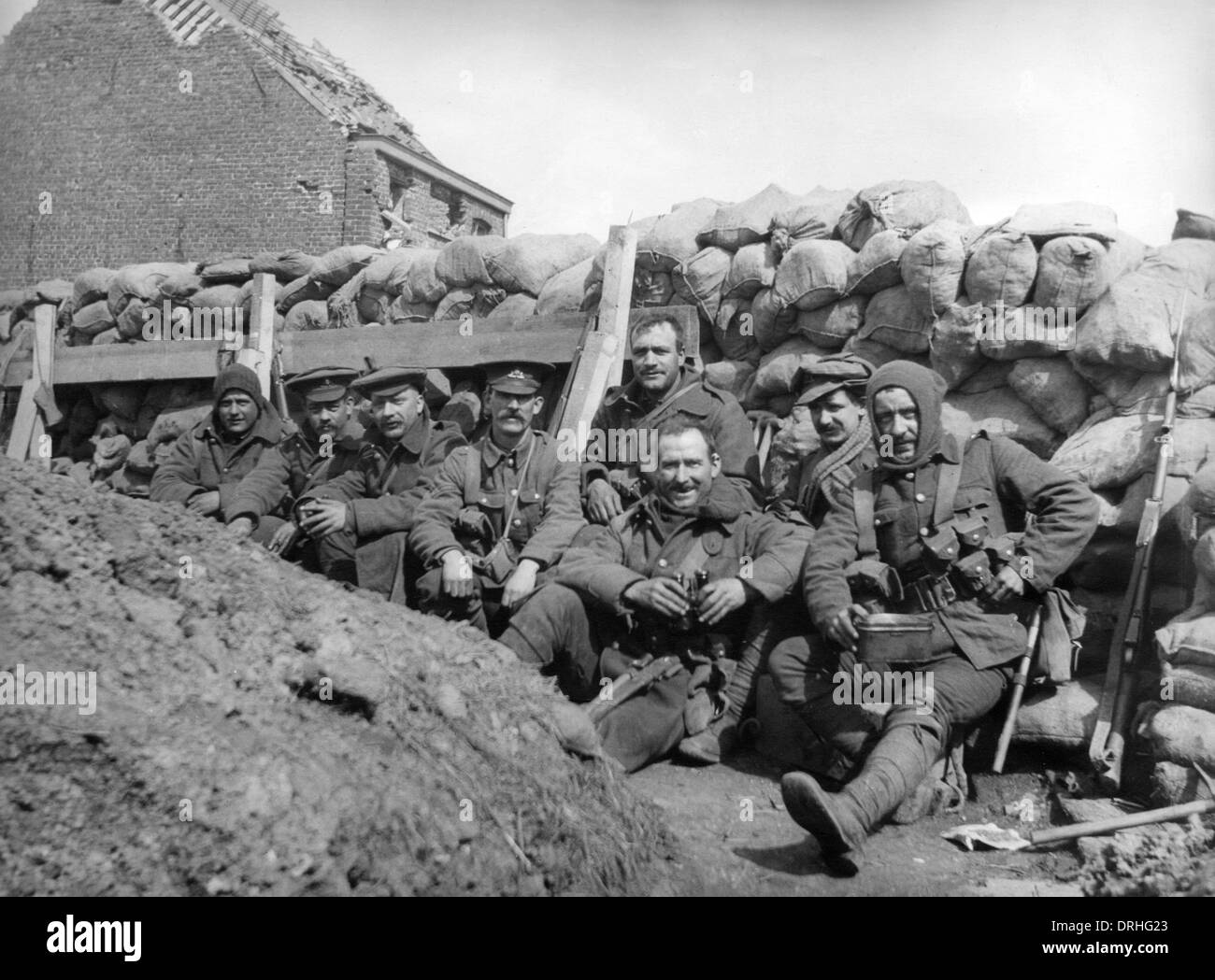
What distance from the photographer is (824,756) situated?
3984mm

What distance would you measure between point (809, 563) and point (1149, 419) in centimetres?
144

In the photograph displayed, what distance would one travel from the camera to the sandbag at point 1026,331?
4.38 meters

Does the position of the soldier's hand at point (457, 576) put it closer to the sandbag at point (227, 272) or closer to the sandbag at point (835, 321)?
the sandbag at point (835, 321)

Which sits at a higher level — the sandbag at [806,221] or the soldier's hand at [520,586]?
the sandbag at [806,221]

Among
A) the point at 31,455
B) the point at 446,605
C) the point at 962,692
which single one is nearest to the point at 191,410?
the point at 31,455

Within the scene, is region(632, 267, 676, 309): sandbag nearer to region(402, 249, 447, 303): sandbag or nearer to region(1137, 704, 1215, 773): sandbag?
region(402, 249, 447, 303): sandbag

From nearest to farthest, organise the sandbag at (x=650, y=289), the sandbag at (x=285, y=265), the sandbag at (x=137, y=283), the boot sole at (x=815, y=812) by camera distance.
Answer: the boot sole at (x=815, y=812) < the sandbag at (x=650, y=289) < the sandbag at (x=285, y=265) < the sandbag at (x=137, y=283)

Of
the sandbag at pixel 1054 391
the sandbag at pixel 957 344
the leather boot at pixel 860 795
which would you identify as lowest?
the leather boot at pixel 860 795

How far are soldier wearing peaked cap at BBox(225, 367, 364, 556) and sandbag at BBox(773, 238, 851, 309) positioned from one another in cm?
233

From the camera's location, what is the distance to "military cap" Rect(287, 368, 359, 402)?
6.11 m

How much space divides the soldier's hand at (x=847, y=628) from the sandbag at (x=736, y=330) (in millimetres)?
2163

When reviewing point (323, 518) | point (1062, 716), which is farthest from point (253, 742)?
point (1062, 716)

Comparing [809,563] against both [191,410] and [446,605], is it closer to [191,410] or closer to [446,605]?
Result: [446,605]

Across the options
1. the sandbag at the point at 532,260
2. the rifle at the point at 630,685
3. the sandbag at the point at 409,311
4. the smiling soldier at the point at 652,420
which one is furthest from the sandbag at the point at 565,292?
the rifle at the point at 630,685
